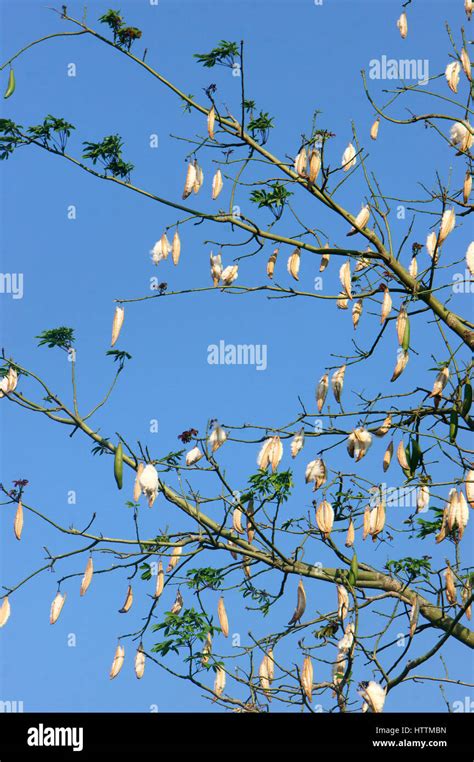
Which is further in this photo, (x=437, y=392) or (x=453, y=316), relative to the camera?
(x=453, y=316)

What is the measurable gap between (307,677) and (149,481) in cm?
128

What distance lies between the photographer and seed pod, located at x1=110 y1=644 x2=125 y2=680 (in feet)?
17.9

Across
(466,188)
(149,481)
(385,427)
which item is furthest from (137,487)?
(466,188)

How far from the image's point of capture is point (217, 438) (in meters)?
5.54

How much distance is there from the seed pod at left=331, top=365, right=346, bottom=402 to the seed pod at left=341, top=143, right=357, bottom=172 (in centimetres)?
136

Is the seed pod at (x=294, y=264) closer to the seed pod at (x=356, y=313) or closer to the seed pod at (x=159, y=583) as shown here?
the seed pod at (x=356, y=313)

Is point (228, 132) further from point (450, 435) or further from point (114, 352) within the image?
point (450, 435)

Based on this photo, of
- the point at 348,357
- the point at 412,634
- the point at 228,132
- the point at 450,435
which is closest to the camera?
the point at 412,634

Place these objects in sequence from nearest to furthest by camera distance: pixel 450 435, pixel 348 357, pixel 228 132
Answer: pixel 450 435, pixel 348 357, pixel 228 132

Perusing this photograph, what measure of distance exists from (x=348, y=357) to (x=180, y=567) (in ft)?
5.22

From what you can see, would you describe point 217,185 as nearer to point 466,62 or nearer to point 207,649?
point 466,62

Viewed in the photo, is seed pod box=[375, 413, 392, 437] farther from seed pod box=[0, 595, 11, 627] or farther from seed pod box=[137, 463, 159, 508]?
seed pod box=[0, 595, 11, 627]
